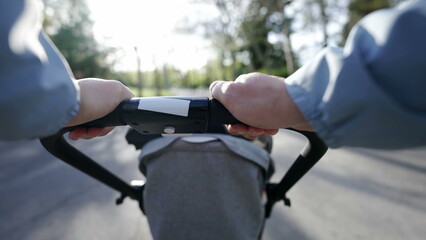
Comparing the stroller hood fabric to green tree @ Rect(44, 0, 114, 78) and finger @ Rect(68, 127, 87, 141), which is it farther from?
green tree @ Rect(44, 0, 114, 78)

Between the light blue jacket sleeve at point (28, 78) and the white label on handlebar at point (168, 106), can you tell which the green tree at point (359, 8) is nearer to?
the white label on handlebar at point (168, 106)

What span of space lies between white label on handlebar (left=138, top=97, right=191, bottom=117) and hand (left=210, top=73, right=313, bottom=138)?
9cm

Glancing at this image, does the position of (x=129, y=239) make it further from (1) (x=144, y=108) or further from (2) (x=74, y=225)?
(1) (x=144, y=108)

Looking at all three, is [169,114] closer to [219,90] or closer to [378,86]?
[219,90]

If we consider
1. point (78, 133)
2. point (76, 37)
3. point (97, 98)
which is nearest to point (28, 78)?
point (97, 98)

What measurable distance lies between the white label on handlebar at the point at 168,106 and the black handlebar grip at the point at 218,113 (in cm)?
6

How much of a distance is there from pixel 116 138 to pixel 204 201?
499cm

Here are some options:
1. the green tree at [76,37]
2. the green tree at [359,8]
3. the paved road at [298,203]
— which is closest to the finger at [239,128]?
the paved road at [298,203]

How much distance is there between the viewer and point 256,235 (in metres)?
1.00

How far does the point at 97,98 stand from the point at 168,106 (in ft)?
0.57

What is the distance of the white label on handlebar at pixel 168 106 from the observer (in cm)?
63

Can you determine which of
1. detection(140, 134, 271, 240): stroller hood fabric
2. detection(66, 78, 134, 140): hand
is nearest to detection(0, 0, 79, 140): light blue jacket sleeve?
detection(66, 78, 134, 140): hand

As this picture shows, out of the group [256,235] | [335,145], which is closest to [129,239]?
[256,235]

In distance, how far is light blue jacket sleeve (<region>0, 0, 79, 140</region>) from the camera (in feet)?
1.43
